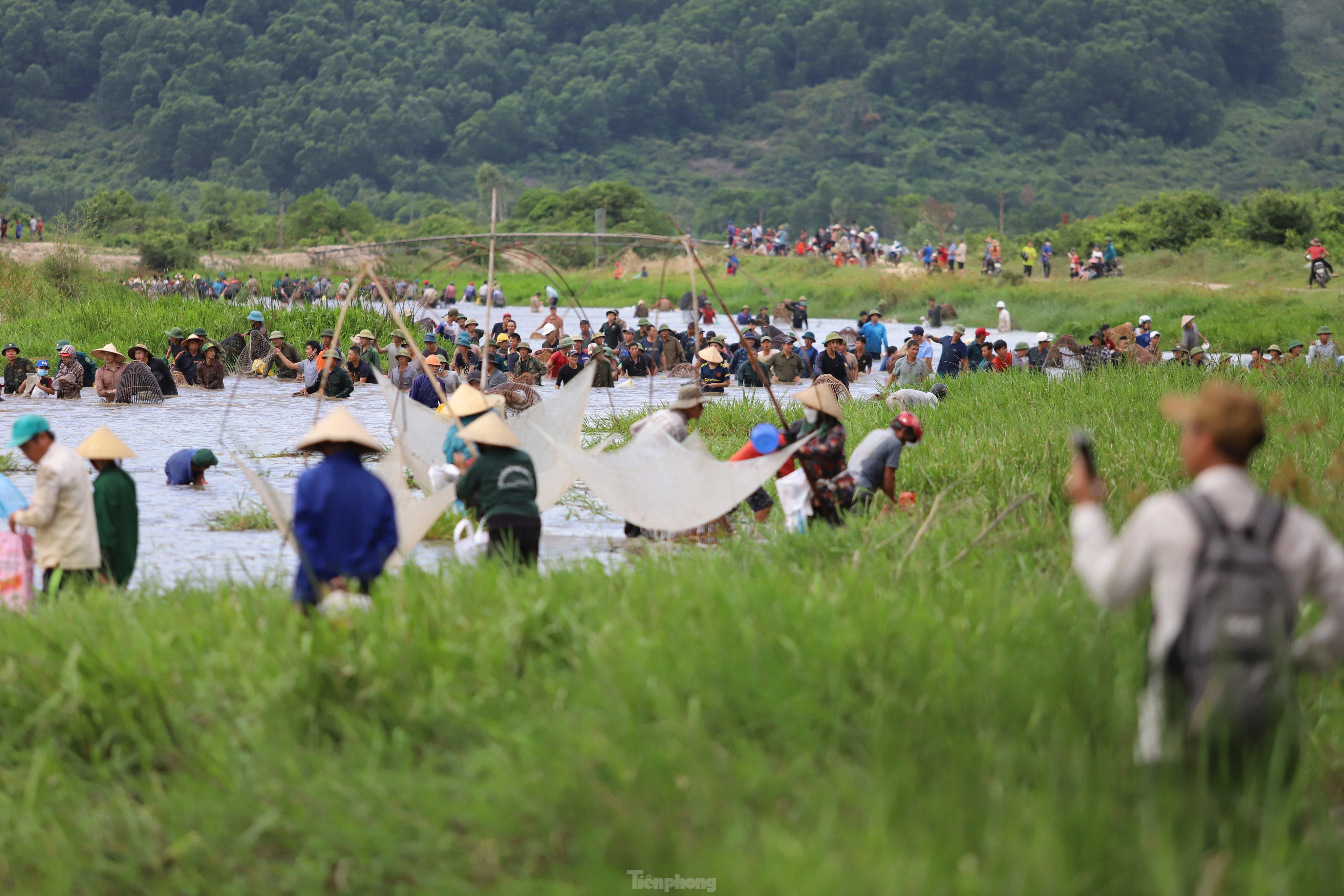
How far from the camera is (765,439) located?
29.0 ft

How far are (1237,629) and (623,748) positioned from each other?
6.17 ft

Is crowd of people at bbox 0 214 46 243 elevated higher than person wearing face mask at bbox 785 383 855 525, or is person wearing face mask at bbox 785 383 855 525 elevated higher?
crowd of people at bbox 0 214 46 243

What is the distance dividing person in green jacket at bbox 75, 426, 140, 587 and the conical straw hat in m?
1.91

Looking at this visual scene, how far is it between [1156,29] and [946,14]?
17.9 meters

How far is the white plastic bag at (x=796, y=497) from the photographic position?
29.3 ft

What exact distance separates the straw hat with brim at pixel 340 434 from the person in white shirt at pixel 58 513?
67.8 inches

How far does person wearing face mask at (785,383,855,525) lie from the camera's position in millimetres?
8844

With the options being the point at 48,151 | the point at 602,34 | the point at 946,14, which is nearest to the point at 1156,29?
the point at 946,14

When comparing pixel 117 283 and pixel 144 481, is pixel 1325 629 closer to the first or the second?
pixel 144 481

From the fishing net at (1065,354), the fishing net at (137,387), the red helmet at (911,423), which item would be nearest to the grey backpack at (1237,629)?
the red helmet at (911,423)

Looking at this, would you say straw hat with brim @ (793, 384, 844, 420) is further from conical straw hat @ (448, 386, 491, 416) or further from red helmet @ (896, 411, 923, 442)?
conical straw hat @ (448, 386, 491, 416)

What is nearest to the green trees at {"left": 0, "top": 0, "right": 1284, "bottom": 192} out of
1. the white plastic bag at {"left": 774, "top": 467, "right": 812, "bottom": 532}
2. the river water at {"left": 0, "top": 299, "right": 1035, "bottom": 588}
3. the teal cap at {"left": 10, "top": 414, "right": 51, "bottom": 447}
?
the river water at {"left": 0, "top": 299, "right": 1035, "bottom": 588}

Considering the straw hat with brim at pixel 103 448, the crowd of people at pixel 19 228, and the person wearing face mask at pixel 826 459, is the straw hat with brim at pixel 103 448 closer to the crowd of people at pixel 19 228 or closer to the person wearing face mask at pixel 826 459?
the person wearing face mask at pixel 826 459

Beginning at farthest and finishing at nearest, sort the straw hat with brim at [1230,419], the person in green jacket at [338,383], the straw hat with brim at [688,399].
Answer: the person in green jacket at [338,383], the straw hat with brim at [688,399], the straw hat with brim at [1230,419]
